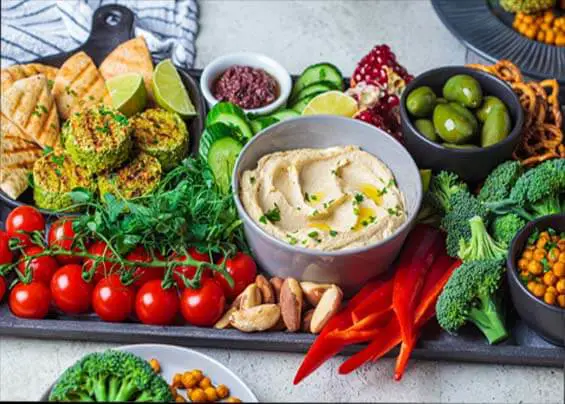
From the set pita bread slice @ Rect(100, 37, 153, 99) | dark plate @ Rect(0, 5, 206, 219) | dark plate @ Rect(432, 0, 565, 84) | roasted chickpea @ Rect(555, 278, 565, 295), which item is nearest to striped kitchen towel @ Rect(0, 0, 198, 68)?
dark plate @ Rect(0, 5, 206, 219)

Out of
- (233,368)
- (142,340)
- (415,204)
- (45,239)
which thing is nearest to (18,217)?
(45,239)

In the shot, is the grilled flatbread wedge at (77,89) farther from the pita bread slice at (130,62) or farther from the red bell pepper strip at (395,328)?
the red bell pepper strip at (395,328)

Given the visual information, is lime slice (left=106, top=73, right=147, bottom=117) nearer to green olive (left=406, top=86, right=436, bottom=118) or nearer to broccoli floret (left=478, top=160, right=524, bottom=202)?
green olive (left=406, top=86, right=436, bottom=118)

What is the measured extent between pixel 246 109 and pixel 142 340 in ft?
3.62

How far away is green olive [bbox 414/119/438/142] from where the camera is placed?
10.5 feet

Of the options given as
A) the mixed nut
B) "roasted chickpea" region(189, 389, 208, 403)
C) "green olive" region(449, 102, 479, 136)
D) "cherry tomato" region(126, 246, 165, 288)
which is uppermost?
"green olive" region(449, 102, 479, 136)

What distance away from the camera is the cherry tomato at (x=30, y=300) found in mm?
2914

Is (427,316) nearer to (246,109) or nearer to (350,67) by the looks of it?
(246,109)

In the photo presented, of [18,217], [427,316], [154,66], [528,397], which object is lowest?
[528,397]

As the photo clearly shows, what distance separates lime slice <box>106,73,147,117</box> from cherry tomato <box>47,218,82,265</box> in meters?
0.59

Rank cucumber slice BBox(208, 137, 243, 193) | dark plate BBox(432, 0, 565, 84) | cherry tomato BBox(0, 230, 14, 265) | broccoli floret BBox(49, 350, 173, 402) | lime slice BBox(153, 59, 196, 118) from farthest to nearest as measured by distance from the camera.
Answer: dark plate BBox(432, 0, 565, 84), lime slice BBox(153, 59, 196, 118), cucumber slice BBox(208, 137, 243, 193), cherry tomato BBox(0, 230, 14, 265), broccoli floret BBox(49, 350, 173, 402)

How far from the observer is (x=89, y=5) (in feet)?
14.5

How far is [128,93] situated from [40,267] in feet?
2.73

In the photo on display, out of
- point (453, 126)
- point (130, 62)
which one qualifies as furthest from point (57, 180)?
point (453, 126)
